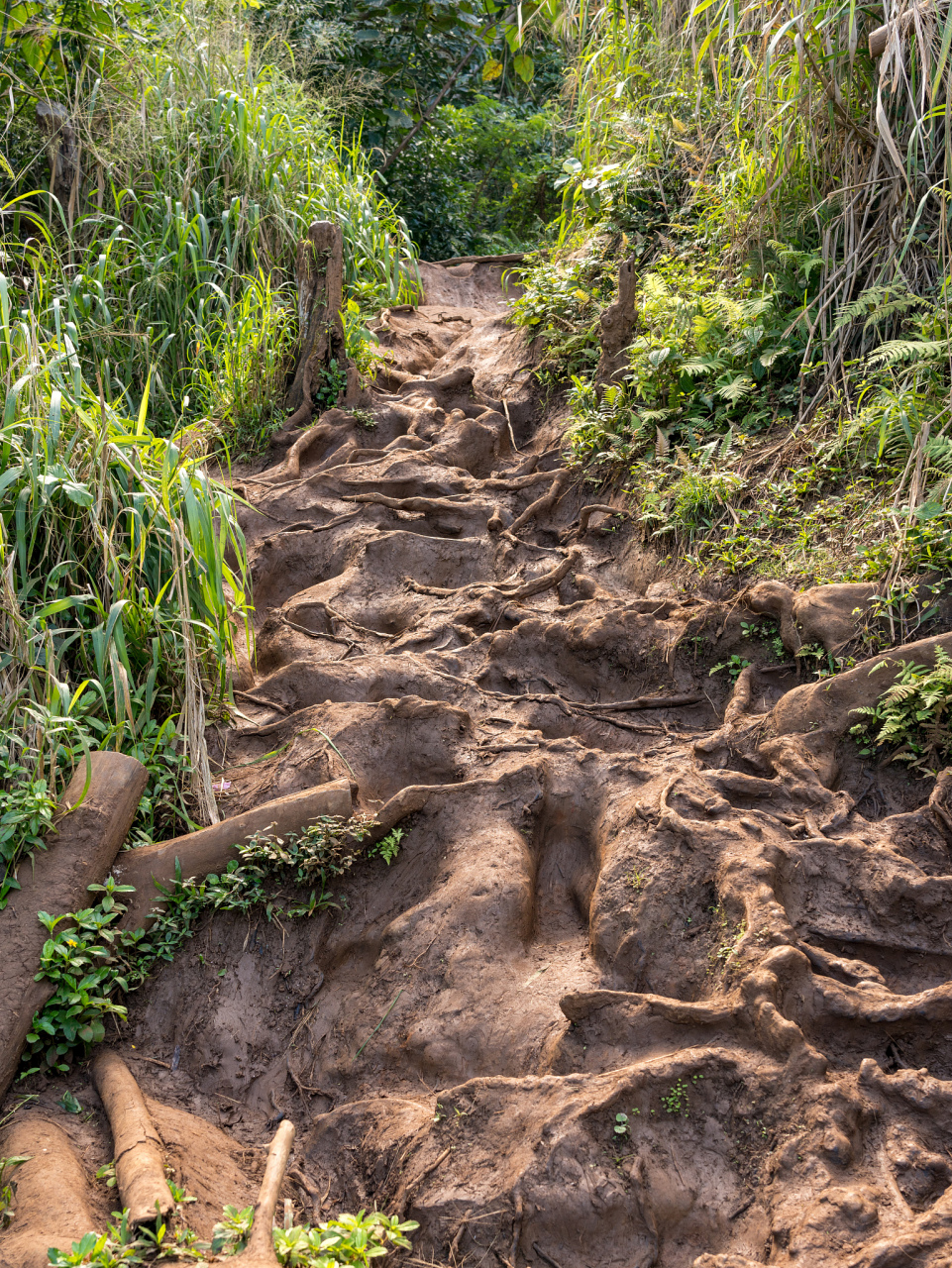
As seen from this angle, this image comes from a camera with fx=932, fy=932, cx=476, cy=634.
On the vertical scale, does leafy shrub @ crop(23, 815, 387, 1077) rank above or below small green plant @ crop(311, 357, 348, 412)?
below

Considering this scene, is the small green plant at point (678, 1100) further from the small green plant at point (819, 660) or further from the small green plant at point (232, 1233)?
the small green plant at point (819, 660)

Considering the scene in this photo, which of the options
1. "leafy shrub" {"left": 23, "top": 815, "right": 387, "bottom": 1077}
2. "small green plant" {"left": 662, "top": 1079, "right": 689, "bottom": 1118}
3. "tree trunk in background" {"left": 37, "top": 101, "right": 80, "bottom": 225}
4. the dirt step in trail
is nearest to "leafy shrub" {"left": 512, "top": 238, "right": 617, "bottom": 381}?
the dirt step in trail

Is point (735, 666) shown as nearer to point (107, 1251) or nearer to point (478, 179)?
point (107, 1251)

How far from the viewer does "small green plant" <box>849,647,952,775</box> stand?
2.64m

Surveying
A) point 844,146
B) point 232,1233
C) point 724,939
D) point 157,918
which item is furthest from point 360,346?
point 232,1233

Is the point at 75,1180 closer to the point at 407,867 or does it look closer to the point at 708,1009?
the point at 407,867

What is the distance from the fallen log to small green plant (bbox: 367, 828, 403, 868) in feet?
2.68

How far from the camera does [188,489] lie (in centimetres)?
335

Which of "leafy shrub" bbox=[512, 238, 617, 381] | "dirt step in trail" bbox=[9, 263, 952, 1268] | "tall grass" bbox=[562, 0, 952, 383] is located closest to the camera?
"dirt step in trail" bbox=[9, 263, 952, 1268]

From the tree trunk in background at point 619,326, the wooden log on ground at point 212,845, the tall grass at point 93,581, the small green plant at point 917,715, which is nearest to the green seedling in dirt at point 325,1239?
the wooden log on ground at point 212,845

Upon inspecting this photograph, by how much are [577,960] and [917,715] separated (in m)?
1.20

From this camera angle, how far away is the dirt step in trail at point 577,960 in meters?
2.05

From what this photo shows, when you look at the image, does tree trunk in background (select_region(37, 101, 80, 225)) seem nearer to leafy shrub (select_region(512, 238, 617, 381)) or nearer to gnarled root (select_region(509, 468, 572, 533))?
leafy shrub (select_region(512, 238, 617, 381))

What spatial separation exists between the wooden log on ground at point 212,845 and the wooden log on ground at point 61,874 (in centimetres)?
11
